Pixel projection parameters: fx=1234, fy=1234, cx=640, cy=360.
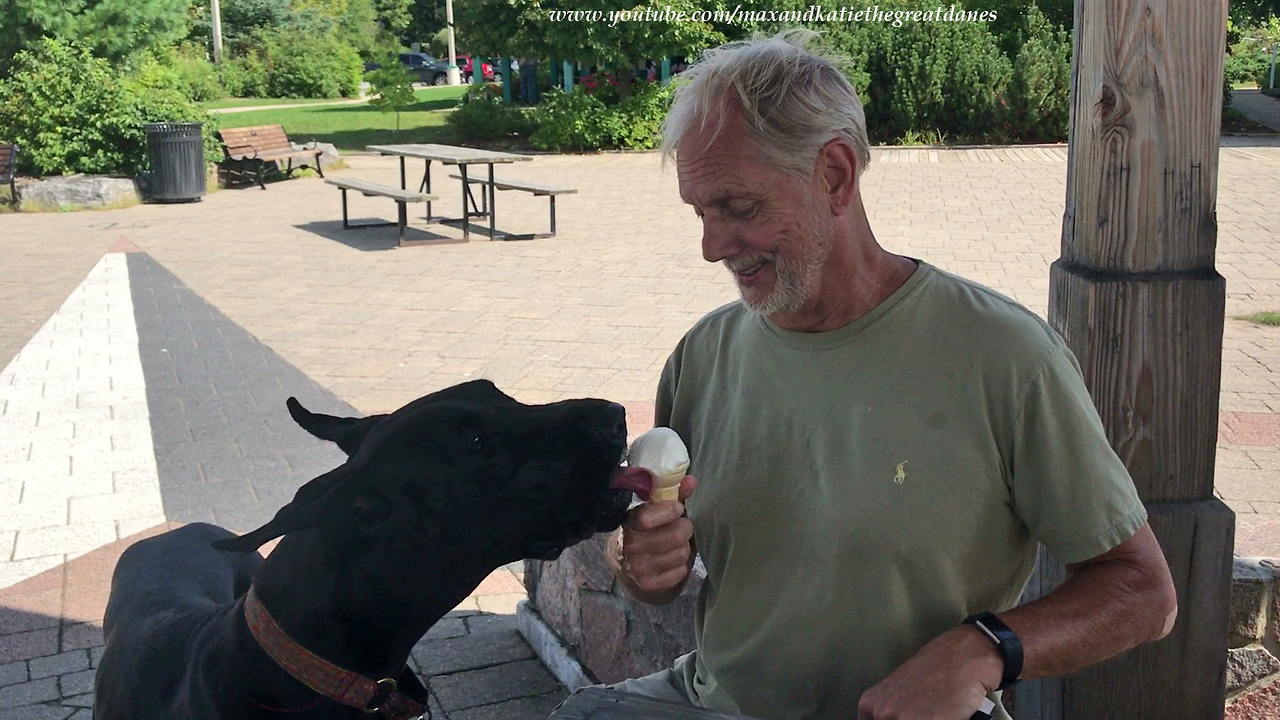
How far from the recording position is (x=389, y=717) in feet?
7.32

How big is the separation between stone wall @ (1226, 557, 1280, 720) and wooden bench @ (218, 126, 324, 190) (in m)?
17.5

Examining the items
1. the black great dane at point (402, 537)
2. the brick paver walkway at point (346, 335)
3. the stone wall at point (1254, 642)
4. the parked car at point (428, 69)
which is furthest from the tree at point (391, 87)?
the parked car at point (428, 69)

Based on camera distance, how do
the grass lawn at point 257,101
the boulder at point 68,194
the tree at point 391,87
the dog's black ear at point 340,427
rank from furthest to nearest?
the grass lawn at point 257,101 < the tree at point 391,87 < the boulder at point 68,194 < the dog's black ear at point 340,427

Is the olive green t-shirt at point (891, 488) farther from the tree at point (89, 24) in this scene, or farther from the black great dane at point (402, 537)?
the tree at point (89, 24)

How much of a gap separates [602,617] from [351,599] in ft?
5.90

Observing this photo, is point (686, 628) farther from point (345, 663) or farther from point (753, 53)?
point (753, 53)

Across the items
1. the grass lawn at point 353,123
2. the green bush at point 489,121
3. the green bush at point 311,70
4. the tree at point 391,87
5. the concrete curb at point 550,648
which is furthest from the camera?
the green bush at point 311,70

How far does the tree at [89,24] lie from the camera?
778 inches

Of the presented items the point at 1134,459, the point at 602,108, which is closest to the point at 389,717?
the point at 1134,459

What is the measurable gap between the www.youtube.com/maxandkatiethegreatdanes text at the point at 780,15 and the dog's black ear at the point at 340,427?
2089 centimetres

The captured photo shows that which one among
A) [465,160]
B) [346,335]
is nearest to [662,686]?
[346,335]

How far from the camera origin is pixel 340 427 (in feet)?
8.15

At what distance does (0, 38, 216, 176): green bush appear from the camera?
1736 cm

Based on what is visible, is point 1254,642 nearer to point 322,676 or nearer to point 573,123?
point 322,676
